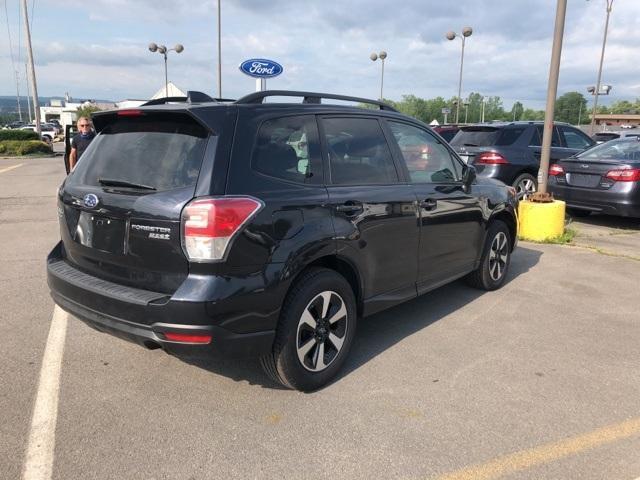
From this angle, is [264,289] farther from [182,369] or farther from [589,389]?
[589,389]

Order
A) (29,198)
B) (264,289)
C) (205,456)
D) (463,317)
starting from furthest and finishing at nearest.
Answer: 1. (29,198)
2. (463,317)
3. (264,289)
4. (205,456)

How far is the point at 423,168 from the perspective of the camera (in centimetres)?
449

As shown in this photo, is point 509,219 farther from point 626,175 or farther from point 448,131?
point 448,131

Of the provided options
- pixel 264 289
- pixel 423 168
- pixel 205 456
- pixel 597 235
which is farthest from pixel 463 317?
pixel 597 235

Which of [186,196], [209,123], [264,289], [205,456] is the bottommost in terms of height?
[205,456]

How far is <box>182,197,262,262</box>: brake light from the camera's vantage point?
283cm

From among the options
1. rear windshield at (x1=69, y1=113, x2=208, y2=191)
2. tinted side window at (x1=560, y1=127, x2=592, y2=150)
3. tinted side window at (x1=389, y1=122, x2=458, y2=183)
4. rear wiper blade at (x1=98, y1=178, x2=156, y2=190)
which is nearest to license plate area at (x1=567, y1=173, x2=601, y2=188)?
tinted side window at (x1=560, y1=127, x2=592, y2=150)

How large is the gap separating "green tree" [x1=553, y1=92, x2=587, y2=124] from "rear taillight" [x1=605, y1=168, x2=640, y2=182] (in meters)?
109

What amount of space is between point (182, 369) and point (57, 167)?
1838 centimetres

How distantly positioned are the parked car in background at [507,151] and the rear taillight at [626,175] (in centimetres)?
159

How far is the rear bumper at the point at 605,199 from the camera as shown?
27.3ft

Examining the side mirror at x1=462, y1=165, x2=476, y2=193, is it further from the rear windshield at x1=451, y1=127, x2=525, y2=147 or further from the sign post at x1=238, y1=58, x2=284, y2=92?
the sign post at x1=238, y1=58, x2=284, y2=92

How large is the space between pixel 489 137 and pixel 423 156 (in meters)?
6.19

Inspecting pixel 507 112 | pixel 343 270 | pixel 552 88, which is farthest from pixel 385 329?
pixel 507 112
